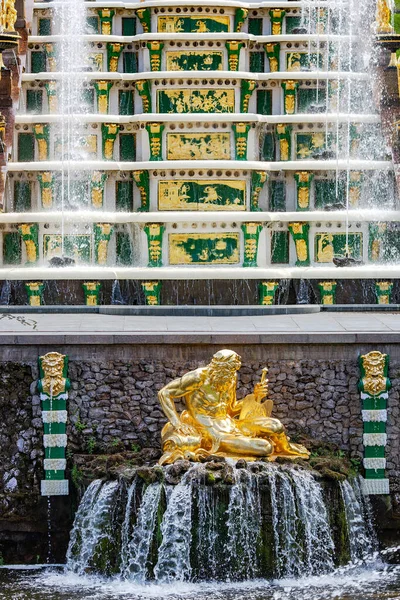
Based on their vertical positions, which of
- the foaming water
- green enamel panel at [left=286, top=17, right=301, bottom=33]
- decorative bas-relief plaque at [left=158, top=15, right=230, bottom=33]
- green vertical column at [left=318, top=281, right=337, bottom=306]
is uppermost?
green enamel panel at [left=286, top=17, right=301, bottom=33]

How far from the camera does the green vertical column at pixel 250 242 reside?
113 feet

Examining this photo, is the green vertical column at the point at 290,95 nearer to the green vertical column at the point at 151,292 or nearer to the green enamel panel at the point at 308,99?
the green enamel panel at the point at 308,99

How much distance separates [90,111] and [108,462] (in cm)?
1388

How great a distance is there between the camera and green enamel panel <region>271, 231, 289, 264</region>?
3497 centimetres

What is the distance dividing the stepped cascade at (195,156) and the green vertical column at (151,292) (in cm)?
2

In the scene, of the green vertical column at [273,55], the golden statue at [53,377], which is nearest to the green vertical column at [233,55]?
the green vertical column at [273,55]

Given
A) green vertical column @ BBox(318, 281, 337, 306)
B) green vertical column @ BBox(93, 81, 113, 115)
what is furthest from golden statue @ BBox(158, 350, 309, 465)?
green vertical column @ BBox(93, 81, 113, 115)

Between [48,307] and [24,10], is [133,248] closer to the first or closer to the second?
[48,307]

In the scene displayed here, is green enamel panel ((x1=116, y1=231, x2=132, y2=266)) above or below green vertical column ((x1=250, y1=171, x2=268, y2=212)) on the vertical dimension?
below

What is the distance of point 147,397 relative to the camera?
85.3ft

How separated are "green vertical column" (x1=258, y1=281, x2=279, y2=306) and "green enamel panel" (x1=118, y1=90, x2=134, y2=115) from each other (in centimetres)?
646

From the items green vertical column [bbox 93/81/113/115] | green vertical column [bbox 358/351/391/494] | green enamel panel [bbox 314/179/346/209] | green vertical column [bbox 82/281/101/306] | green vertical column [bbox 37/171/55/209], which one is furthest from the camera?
green vertical column [bbox 93/81/113/115]

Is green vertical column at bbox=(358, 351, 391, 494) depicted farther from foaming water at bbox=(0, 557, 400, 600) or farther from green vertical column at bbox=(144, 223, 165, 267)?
green vertical column at bbox=(144, 223, 165, 267)

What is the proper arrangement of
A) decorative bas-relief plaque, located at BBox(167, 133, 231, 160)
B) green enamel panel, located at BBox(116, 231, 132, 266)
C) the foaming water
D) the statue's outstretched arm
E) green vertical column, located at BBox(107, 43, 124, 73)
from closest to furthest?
the foaming water → the statue's outstretched arm → green enamel panel, located at BBox(116, 231, 132, 266) → decorative bas-relief plaque, located at BBox(167, 133, 231, 160) → green vertical column, located at BBox(107, 43, 124, 73)
